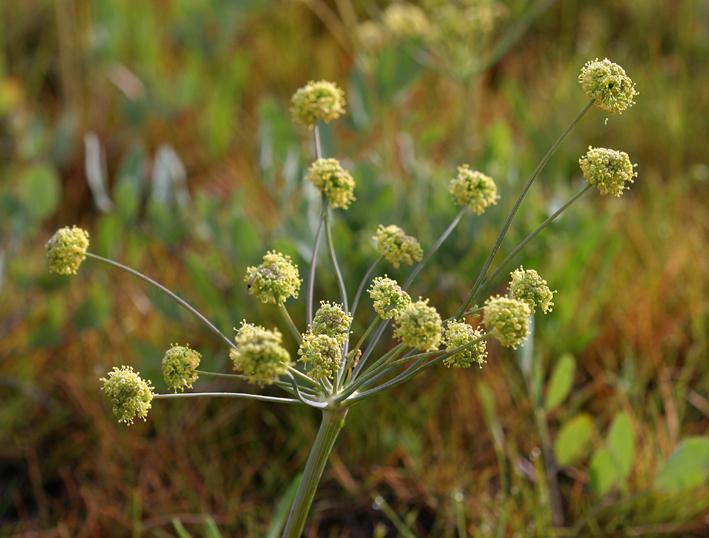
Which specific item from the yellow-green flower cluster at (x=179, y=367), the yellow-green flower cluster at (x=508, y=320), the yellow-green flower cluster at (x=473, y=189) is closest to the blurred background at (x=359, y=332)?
the yellow-green flower cluster at (x=179, y=367)

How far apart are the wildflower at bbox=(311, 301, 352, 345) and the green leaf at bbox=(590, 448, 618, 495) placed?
1.10m

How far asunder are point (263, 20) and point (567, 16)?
223 centimetres

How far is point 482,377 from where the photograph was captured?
8.31 ft

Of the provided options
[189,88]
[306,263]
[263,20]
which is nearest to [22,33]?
[263,20]

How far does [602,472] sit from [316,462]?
1.07 metres

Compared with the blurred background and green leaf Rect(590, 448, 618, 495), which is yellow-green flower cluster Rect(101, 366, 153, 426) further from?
green leaf Rect(590, 448, 618, 495)

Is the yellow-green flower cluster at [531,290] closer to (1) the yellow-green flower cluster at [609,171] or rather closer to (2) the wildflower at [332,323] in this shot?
(1) the yellow-green flower cluster at [609,171]

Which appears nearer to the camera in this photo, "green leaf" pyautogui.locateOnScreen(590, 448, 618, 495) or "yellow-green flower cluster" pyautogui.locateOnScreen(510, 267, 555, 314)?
"yellow-green flower cluster" pyautogui.locateOnScreen(510, 267, 555, 314)

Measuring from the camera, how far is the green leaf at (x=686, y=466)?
1812 millimetres

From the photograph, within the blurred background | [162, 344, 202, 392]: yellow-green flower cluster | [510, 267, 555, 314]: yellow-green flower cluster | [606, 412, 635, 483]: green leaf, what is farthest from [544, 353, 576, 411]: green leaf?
[162, 344, 202, 392]: yellow-green flower cluster

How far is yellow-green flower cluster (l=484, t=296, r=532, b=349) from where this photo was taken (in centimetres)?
104

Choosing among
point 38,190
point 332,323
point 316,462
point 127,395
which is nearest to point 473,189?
point 332,323

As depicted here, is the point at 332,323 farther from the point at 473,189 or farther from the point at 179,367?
the point at 473,189

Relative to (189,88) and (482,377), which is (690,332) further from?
(189,88)
